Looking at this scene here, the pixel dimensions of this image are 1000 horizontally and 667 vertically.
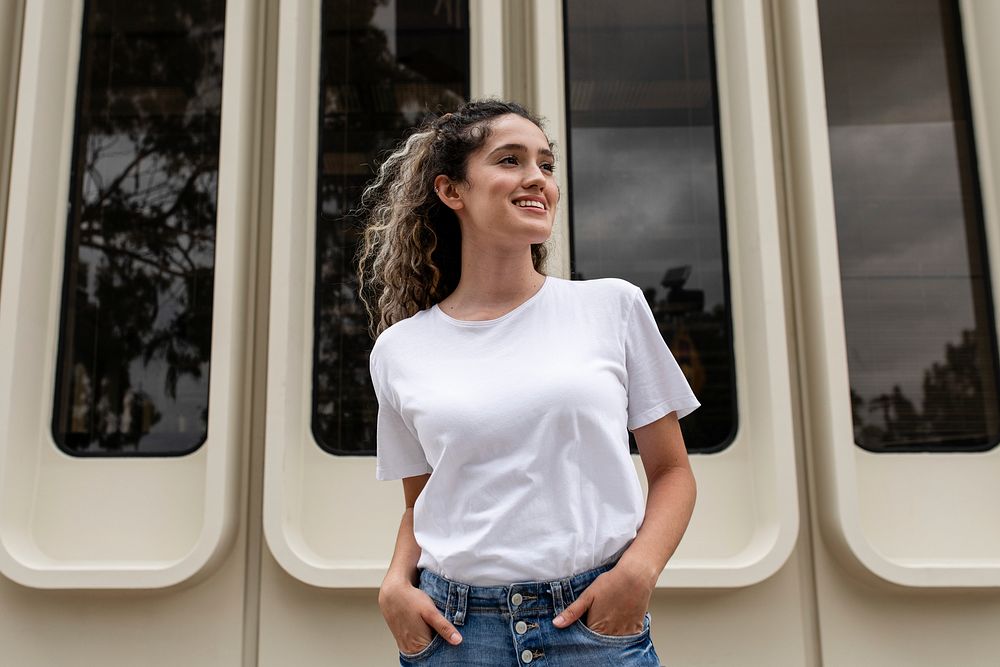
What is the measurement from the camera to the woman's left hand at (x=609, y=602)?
1.02 m

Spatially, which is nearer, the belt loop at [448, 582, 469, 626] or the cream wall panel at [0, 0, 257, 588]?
the belt loop at [448, 582, 469, 626]

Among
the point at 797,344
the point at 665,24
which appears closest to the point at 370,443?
the point at 797,344

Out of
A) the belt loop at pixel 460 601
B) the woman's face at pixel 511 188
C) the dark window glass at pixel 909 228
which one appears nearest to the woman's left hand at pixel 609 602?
the belt loop at pixel 460 601

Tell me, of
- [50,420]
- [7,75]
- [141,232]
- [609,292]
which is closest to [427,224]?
[609,292]

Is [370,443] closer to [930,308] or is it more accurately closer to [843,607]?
[843,607]

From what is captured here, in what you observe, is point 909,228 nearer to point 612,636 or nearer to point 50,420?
point 612,636

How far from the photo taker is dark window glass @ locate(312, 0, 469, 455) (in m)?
2.82

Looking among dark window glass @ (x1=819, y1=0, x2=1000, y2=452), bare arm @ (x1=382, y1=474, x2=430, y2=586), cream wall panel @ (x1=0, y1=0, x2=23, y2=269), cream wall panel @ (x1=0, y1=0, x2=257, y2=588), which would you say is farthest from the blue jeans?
cream wall panel @ (x1=0, y1=0, x2=23, y2=269)

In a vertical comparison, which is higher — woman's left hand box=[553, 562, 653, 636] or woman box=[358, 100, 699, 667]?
woman box=[358, 100, 699, 667]

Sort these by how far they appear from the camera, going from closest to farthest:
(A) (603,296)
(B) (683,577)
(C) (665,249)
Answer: (A) (603,296) < (B) (683,577) < (C) (665,249)

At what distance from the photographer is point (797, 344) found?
270cm

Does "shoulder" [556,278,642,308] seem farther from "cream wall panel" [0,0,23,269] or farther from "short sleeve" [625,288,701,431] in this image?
"cream wall panel" [0,0,23,269]

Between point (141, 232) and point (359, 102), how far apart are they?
0.96m

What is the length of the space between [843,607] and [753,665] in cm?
36
